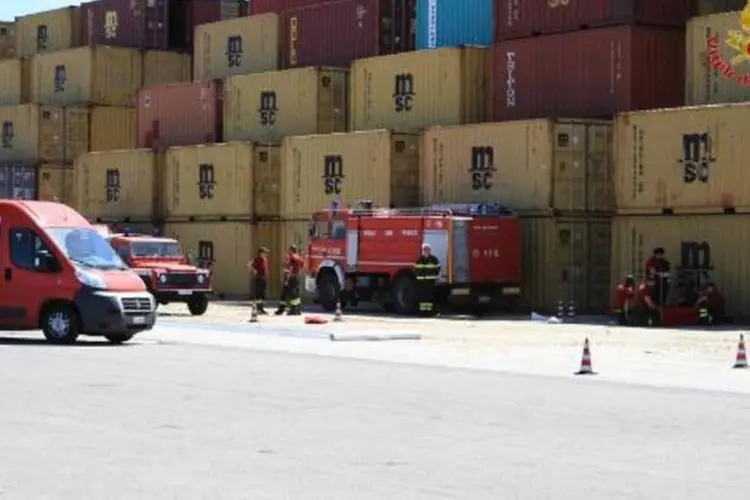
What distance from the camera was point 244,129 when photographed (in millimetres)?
45031

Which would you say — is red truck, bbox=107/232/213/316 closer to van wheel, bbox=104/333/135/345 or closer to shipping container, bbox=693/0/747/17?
van wheel, bbox=104/333/135/345

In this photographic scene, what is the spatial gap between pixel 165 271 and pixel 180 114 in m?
16.0

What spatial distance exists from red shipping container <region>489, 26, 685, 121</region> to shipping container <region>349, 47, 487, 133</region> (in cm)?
138

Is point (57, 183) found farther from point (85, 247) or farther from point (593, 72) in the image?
point (85, 247)

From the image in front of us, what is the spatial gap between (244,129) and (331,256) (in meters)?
10.5

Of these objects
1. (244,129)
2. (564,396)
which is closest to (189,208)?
(244,129)

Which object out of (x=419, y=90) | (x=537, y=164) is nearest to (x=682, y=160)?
(x=537, y=164)

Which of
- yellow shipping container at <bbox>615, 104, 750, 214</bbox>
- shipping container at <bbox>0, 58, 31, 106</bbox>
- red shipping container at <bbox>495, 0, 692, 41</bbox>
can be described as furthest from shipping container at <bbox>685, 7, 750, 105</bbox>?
shipping container at <bbox>0, 58, 31, 106</bbox>

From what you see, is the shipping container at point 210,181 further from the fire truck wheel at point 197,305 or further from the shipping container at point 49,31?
the shipping container at point 49,31

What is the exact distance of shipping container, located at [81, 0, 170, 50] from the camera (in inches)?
2173

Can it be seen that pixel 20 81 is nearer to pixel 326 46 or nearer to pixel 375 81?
pixel 326 46

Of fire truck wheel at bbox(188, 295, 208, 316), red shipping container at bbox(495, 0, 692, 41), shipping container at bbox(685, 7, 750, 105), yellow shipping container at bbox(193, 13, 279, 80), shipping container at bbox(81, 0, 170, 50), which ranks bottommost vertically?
fire truck wheel at bbox(188, 295, 208, 316)

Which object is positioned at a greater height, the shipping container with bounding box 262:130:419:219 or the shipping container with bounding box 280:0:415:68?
the shipping container with bounding box 280:0:415:68

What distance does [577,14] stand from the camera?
3456cm
